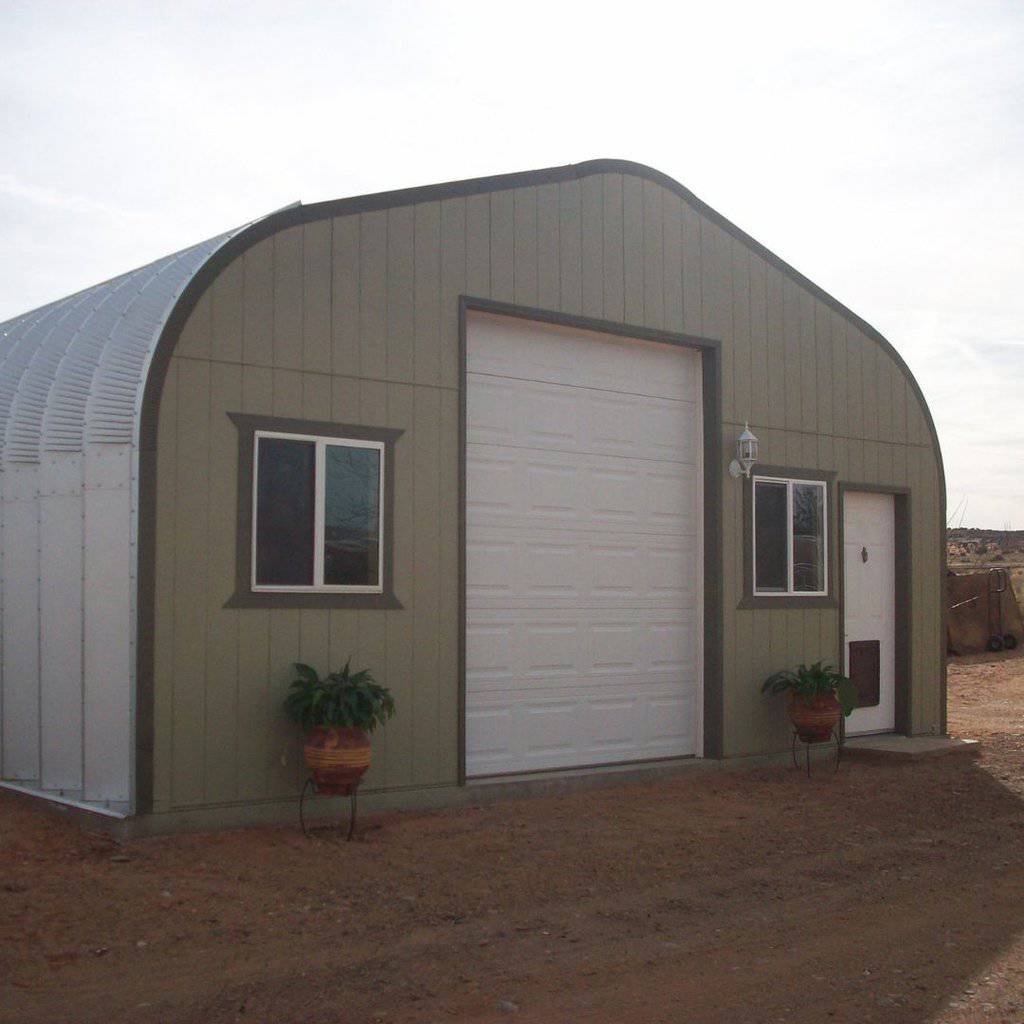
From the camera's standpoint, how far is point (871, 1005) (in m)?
5.25

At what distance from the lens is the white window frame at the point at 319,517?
817 centimetres

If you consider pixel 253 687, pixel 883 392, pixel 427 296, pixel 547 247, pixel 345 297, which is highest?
pixel 547 247

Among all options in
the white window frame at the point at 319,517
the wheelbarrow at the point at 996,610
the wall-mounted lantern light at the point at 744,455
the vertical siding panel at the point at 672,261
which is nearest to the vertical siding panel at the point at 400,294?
the white window frame at the point at 319,517

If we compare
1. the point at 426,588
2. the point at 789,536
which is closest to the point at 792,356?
the point at 789,536

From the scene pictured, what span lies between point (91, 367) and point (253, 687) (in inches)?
95.2

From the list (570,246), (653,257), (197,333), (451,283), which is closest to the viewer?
(197,333)

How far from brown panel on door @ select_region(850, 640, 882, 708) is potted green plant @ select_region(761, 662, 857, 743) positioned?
131cm

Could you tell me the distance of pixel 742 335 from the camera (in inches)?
452

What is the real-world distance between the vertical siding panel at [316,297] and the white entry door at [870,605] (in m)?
6.14

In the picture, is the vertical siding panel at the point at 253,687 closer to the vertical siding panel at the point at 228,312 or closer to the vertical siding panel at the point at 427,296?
the vertical siding panel at the point at 228,312

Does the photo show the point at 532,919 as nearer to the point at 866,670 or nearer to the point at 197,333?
the point at 197,333

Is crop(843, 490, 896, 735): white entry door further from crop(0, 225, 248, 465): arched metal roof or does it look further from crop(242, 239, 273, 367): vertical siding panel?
crop(0, 225, 248, 465): arched metal roof

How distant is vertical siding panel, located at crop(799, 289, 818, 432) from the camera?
473 inches

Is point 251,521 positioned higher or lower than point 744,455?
lower
